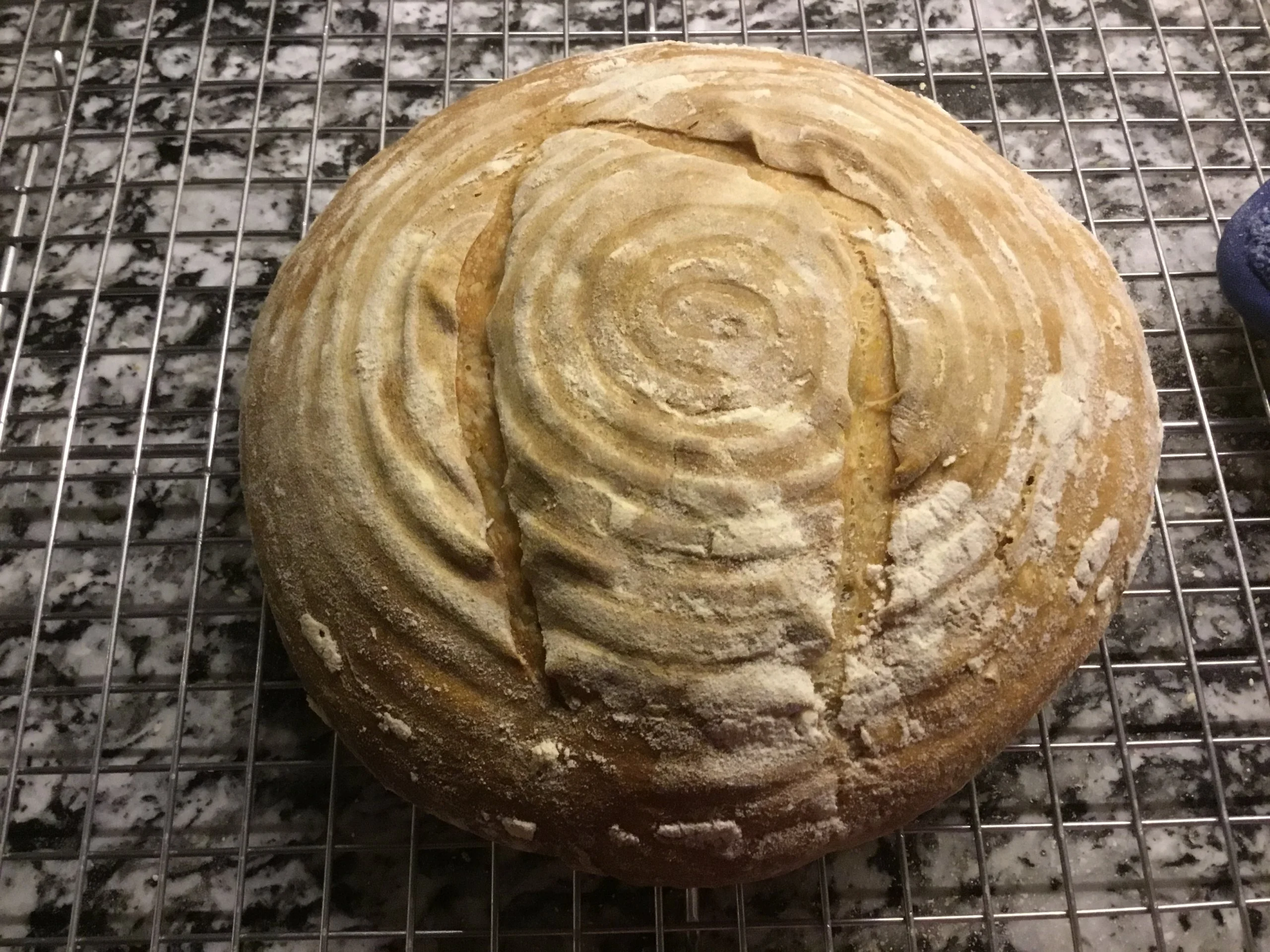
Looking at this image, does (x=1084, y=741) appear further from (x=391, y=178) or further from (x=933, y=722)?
(x=391, y=178)

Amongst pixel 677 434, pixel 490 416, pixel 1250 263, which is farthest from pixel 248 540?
pixel 1250 263

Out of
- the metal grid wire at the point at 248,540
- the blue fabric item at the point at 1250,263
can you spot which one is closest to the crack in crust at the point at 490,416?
the metal grid wire at the point at 248,540

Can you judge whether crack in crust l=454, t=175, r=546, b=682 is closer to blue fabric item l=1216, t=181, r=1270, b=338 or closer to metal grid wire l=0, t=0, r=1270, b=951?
metal grid wire l=0, t=0, r=1270, b=951

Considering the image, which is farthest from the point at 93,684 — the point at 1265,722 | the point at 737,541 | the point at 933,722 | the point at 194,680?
the point at 1265,722

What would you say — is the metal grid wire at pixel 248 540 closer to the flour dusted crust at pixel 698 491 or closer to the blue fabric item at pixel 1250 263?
the blue fabric item at pixel 1250 263

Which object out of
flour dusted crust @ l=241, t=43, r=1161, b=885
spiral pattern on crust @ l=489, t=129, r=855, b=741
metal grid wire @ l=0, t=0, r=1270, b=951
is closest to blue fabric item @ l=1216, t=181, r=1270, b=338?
metal grid wire @ l=0, t=0, r=1270, b=951
